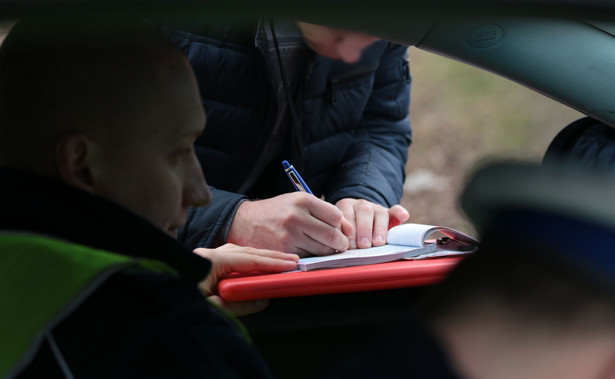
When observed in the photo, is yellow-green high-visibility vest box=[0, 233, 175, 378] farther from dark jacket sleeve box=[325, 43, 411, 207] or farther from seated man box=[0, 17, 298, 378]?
dark jacket sleeve box=[325, 43, 411, 207]

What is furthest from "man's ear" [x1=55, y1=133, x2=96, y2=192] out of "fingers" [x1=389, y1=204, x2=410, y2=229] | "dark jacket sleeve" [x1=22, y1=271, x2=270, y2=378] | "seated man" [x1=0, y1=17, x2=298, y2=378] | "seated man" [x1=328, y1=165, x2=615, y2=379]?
"fingers" [x1=389, y1=204, x2=410, y2=229]

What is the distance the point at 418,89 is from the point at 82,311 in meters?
6.76

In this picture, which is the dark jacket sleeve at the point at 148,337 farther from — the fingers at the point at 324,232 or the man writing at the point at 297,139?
the fingers at the point at 324,232

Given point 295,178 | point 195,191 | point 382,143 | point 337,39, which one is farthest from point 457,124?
point 195,191

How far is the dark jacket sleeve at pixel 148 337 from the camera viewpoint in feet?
2.34

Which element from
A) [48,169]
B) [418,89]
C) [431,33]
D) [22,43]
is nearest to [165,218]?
[48,169]

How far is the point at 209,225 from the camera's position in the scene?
177 cm

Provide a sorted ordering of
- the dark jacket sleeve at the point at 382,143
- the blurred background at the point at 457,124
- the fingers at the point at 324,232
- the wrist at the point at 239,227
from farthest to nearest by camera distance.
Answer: the blurred background at the point at 457,124 < the dark jacket sleeve at the point at 382,143 < the wrist at the point at 239,227 < the fingers at the point at 324,232

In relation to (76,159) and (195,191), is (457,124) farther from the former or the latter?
(76,159)

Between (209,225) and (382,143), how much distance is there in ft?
2.33

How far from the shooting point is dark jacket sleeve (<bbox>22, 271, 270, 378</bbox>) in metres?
0.71

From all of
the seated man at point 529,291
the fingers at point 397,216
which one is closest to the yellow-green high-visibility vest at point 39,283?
the seated man at point 529,291

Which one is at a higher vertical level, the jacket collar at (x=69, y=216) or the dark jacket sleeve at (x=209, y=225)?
the jacket collar at (x=69, y=216)

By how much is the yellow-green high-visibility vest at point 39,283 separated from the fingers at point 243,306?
2.06 ft
